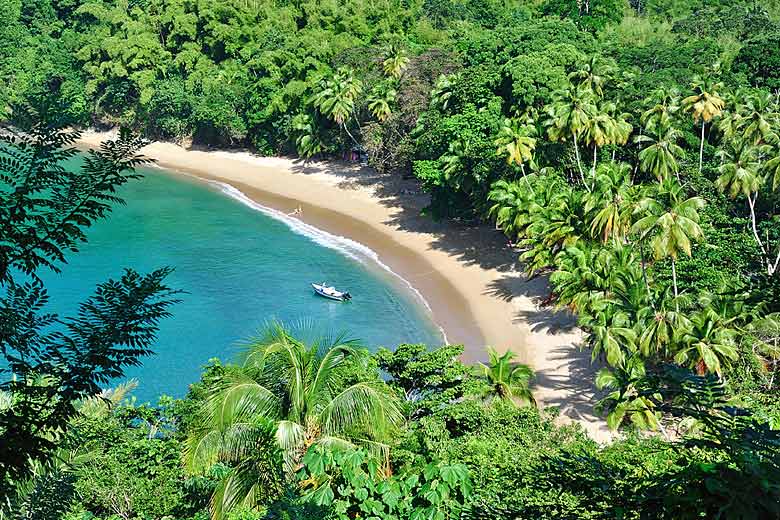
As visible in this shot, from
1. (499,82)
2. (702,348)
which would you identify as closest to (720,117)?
(499,82)

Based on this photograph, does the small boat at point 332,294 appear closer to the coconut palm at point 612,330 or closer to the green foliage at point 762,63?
the coconut palm at point 612,330

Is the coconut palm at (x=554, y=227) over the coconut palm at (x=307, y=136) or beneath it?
beneath

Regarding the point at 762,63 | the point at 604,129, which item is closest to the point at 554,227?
the point at 604,129

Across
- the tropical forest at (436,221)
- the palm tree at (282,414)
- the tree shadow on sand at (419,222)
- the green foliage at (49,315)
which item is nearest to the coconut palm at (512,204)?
the tropical forest at (436,221)

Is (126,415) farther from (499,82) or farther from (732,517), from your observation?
(499,82)

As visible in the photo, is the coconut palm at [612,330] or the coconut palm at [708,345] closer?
the coconut palm at [708,345]

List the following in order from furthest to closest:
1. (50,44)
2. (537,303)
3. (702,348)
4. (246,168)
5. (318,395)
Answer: (50,44), (246,168), (537,303), (702,348), (318,395)
